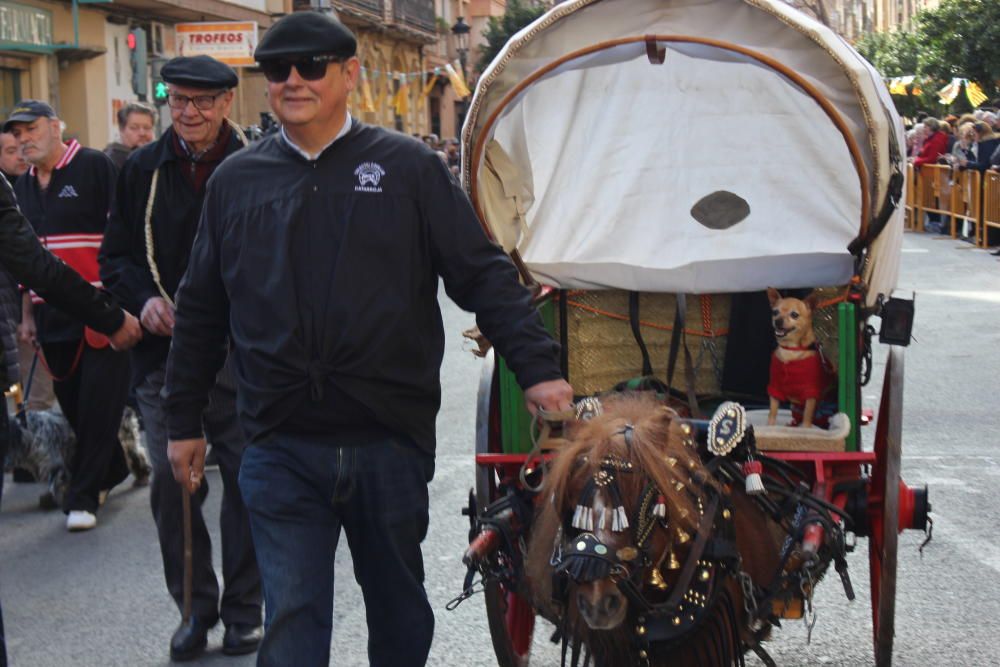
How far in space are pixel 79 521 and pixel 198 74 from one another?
319 centimetres

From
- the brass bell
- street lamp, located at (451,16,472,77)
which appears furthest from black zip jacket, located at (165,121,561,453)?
street lamp, located at (451,16,472,77)

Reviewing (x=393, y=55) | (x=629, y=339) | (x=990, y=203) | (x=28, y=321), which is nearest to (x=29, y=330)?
(x=28, y=321)

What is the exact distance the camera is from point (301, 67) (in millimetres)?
3773

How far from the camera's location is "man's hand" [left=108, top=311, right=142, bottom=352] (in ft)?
16.9

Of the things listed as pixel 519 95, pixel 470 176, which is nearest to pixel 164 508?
pixel 470 176

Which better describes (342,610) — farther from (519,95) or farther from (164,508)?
(519,95)

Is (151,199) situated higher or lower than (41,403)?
higher

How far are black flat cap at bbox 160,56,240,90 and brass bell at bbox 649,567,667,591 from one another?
259 centimetres

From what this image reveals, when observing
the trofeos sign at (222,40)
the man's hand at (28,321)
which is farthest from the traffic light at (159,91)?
the man's hand at (28,321)

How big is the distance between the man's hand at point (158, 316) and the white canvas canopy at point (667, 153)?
1180 mm

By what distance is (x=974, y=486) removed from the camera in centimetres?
767

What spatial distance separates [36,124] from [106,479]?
79.0 inches

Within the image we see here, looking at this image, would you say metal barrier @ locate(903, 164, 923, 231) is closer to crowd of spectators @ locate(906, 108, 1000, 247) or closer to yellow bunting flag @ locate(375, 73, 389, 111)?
crowd of spectators @ locate(906, 108, 1000, 247)

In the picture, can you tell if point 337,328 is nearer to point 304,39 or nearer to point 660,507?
point 304,39
